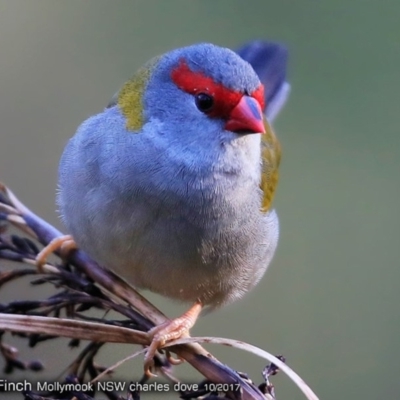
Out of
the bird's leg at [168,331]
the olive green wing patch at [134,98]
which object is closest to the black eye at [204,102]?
the olive green wing patch at [134,98]

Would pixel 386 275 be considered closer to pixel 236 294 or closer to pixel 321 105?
pixel 321 105

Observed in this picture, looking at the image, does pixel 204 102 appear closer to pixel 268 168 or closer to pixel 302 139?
pixel 268 168

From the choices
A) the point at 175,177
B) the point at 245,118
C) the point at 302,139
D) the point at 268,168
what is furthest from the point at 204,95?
the point at 302,139

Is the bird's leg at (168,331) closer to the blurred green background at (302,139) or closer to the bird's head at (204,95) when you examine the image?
the bird's head at (204,95)

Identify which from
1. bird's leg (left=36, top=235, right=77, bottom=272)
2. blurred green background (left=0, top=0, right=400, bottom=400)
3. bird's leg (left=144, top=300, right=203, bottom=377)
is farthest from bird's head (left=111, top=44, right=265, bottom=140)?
blurred green background (left=0, top=0, right=400, bottom=400)

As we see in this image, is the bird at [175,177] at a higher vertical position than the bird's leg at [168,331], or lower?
higher

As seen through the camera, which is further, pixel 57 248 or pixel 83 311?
pixel 57 248
